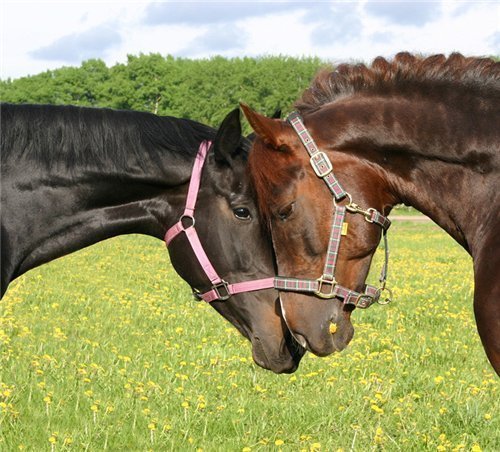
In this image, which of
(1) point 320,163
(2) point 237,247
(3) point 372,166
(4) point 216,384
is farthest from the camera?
(4) point 216,384

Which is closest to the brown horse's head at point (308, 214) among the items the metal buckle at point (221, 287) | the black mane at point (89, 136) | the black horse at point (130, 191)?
the black horse at point (130, 191)

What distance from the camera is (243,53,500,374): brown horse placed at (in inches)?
138

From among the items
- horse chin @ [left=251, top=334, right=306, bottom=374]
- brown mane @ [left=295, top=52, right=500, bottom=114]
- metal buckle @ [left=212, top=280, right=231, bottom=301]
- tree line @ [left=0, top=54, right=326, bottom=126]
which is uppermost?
tree line @ [left=0, top=54, right=326, bottom=126]

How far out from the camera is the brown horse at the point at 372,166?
3510 mm

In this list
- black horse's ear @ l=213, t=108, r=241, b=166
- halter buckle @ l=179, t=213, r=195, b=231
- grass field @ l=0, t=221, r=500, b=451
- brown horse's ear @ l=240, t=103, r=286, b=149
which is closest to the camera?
brown horse's ear @ l=240, t=103, r=286, b=149

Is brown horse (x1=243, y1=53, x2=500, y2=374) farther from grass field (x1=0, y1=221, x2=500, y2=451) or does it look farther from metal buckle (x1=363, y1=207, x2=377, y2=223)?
grass field (x1=0, y1=221, x2=500, y2=451)

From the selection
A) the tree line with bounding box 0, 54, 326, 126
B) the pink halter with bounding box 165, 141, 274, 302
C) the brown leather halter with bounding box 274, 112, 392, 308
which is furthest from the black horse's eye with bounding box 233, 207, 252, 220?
the tree line with bounding box 0, 54, 326, 126

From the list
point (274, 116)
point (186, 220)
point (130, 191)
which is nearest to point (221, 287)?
point (186, 220)

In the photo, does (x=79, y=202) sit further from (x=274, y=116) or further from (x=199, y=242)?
(x=274, y=116)

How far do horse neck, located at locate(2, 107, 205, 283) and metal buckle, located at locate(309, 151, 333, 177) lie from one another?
92 cm

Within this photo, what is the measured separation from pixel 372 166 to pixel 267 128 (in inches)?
21.2

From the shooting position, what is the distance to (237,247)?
4137mm

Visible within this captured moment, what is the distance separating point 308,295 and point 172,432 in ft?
5.91

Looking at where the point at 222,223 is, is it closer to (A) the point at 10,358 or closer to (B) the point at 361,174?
(B) the point at 361,174
